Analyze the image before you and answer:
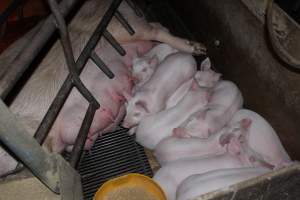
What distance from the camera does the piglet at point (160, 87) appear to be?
7.12 feet

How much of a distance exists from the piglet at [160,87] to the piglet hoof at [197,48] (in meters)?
0.22

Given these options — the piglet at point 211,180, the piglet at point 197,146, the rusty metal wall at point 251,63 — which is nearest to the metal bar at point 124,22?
the rusty metal wall at point 251,63

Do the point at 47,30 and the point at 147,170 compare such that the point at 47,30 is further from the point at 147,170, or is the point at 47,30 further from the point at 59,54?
the point at 147,170

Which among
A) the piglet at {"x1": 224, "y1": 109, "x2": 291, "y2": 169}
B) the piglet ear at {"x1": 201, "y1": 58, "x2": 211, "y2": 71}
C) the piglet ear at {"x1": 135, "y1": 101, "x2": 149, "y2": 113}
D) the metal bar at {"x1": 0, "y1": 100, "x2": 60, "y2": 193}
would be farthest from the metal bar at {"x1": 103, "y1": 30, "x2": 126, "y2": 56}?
the metal bar at {"x1": 0, "y1": 100, "x2": 60, "y2": 193}

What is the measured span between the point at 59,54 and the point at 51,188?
3.62ft

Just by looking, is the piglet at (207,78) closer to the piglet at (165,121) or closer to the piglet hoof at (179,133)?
the piglet at (165,121)

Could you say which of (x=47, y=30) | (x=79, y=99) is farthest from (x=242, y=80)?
(x=47, y=30)

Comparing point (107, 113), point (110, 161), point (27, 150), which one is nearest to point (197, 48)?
point (107, 113)

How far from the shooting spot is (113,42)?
237 cm

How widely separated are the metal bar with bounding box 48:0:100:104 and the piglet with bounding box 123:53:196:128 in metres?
0.22

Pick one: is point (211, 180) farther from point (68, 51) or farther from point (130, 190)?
point (68, 51)

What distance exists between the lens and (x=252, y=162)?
188 cm

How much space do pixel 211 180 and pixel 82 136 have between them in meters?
0.65

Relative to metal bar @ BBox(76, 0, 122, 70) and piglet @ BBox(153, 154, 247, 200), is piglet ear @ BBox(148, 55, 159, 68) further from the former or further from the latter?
piglet @ BBox(153, 154, 247, 200)
